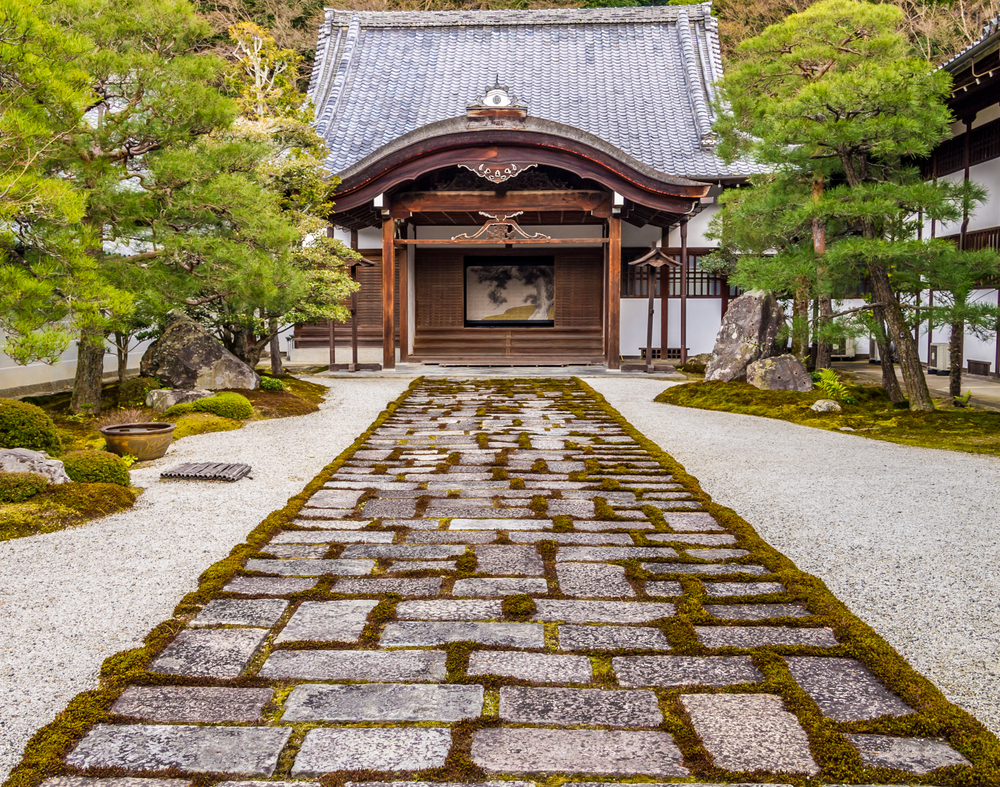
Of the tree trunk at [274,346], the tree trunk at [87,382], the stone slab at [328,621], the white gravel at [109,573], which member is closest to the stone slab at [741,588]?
the stone slab at [328,621]

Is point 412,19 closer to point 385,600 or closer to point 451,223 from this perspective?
point 451,223

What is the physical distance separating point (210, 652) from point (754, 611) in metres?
2.33

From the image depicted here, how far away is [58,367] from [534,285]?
32.5ft

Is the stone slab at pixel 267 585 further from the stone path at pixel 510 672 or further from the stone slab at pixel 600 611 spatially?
the stone slab at pixel 600 611

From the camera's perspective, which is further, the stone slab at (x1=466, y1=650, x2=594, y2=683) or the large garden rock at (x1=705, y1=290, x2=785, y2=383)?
the large garden rock at (x1=705, y1=290, x2=785, y2=383)

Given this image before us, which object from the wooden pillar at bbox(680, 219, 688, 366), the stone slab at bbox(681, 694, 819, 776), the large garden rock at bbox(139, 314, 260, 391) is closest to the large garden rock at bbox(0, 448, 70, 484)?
the stone slab at bbox(681, 694, 819, 776)

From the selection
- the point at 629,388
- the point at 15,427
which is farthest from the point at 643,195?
the point at 15,427

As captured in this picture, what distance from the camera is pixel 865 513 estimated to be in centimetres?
515

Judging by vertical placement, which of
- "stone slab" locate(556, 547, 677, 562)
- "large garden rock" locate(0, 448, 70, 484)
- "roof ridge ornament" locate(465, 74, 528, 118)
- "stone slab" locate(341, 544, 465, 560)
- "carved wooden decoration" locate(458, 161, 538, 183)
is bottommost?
"stone slab" locate(556, 547, 677, 562)

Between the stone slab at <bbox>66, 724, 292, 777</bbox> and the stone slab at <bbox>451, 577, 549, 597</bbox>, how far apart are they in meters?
1.30

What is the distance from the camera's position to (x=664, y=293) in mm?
15547

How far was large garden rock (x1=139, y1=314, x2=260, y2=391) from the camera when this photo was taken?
10.2 meters

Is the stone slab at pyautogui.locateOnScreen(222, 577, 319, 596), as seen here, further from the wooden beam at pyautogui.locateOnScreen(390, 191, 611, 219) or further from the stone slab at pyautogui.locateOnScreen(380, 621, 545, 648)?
the wooden beam at pyautogui.locateOnScreen(390, 191, 611, 219)

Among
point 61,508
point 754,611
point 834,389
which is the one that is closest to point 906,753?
point 754,611
